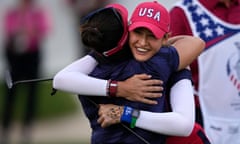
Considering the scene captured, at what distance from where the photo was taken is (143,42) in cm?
454

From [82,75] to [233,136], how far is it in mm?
1335

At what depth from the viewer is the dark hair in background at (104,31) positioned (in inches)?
179

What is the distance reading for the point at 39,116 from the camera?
12.6m

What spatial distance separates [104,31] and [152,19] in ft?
0.76

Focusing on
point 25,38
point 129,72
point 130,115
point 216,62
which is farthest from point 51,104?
point 130,115

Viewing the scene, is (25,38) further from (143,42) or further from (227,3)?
(143,42)

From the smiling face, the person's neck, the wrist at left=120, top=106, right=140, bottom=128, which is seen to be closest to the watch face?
the wrist at left=120, top=106, right=140, bottom=128

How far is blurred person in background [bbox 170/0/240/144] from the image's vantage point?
18.4 ft

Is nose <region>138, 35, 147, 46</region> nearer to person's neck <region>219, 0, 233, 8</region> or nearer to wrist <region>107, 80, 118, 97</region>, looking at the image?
wrist <region>107, 80, 118, 97</region>

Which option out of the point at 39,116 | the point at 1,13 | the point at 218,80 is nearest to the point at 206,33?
the point at 218,80

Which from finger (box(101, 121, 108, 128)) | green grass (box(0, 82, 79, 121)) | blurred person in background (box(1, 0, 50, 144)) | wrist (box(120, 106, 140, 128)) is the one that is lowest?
green grass (box(0, 82, 79, 121))

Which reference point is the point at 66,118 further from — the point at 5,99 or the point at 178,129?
the point at 178,129

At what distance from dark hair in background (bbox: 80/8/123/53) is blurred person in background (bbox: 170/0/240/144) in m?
1.08

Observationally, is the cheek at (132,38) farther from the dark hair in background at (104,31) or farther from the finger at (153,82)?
the finger at (153,82)
